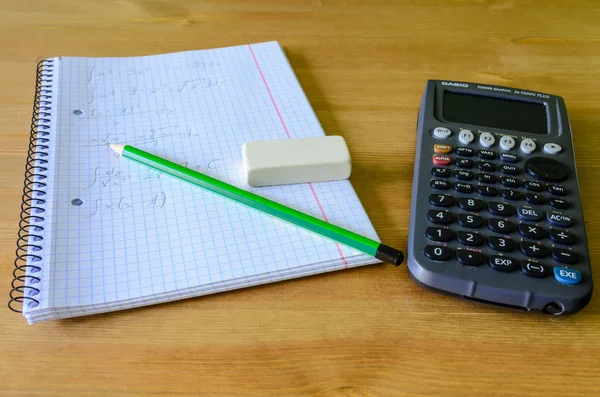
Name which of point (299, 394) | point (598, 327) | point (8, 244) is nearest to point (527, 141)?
point (598, 327)

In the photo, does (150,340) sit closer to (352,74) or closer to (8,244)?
(8,244)

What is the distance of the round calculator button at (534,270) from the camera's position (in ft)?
1.30

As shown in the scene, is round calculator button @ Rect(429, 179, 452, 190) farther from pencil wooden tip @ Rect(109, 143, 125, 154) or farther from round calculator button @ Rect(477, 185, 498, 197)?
pencil wooden tip @ Rect(109, 143, 125, 154)

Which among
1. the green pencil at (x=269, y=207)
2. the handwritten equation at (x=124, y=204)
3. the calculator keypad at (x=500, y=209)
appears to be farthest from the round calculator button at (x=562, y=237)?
the handwritten equation at (x=124, y=204)

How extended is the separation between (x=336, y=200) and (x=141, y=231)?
154 millimetres

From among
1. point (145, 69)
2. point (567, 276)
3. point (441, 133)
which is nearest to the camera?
point (567, 276)

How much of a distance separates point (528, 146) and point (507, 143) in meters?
0.02

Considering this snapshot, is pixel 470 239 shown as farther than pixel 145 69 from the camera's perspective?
No

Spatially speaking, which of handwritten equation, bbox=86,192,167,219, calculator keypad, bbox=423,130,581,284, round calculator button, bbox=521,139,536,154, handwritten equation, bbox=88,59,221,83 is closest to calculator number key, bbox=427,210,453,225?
calculator keypad, bbox=423,130,581,284

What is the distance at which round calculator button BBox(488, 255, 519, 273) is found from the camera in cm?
40

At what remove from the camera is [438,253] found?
0.41m

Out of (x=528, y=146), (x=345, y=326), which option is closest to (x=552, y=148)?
(x=528, y=146)

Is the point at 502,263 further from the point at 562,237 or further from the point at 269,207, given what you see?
the point at 269,207

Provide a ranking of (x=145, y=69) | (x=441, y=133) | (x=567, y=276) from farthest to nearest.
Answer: (x=145, y=69) → (x=441, y=133) → (x=567, y=276)
